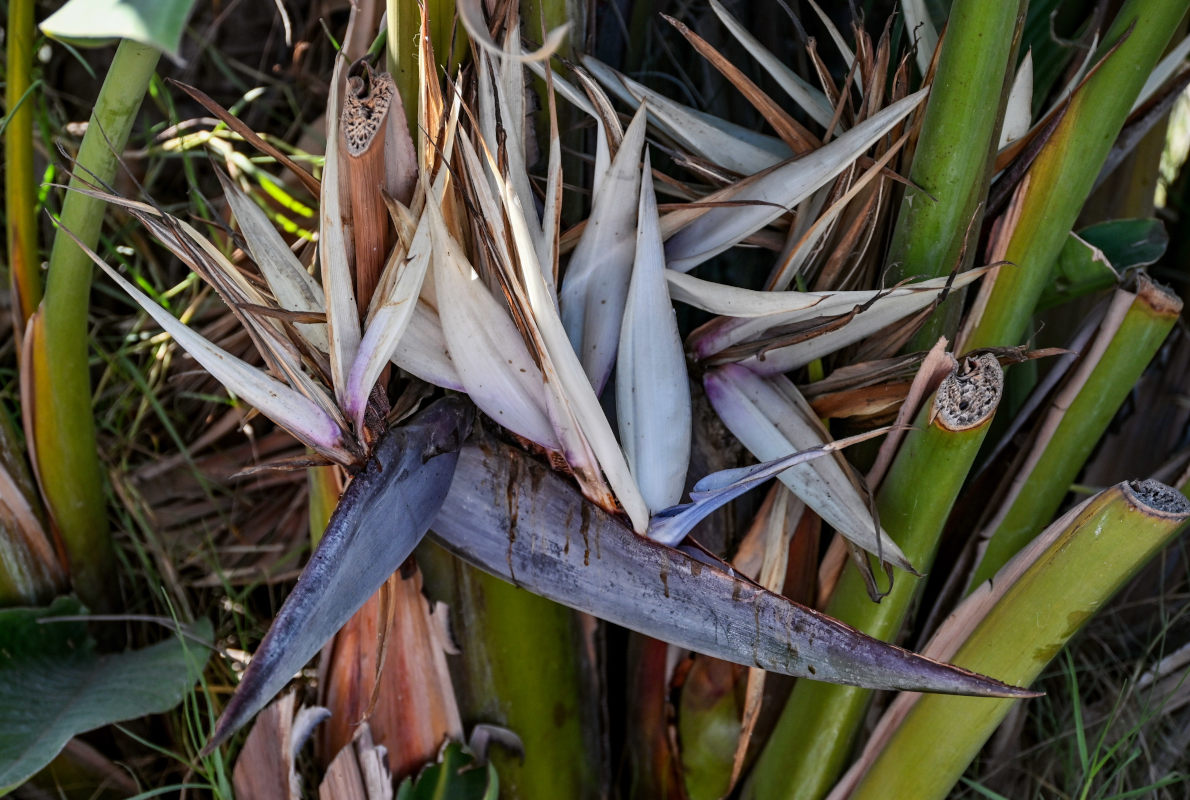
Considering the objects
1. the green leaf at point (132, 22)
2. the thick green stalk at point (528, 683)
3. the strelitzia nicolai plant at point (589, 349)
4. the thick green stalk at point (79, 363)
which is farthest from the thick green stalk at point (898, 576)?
the thick green stalk at point (79, 363)

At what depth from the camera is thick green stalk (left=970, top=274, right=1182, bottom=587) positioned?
47 centimetres

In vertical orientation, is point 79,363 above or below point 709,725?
above

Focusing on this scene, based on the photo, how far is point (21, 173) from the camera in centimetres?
57

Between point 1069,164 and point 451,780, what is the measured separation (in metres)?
0.48

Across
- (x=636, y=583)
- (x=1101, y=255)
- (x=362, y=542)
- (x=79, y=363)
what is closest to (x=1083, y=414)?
(x=1101, y=255)

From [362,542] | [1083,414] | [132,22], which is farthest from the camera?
[1083,414]

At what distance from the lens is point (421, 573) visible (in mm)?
516

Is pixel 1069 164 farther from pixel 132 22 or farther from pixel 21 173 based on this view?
pixel 21 173

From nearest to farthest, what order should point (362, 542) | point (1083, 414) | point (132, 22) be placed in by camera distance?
point (132, 22), point (362, 542), point (1083, 414)

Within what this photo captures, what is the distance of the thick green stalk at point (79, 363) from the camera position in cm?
48

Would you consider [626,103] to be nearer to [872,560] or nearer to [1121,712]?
[872,560]

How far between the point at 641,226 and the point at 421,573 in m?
0.24

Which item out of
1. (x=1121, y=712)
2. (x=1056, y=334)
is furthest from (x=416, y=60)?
(x=1121, y=712)

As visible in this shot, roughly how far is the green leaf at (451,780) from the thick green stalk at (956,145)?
13.9 inches
